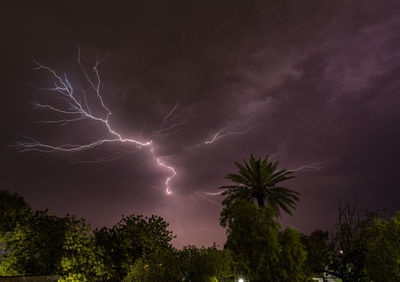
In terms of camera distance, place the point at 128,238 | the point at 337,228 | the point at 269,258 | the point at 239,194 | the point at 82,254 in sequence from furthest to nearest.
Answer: the point at 337,228 < the point at 128,238 < the point at 82,254 < the point at 239,194 < the point at 269,258

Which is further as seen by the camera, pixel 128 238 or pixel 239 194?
pixel 128 238

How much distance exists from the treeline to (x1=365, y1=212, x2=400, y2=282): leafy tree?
6cm

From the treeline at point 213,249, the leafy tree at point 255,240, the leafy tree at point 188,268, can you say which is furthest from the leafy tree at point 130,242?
the leafy tree at point 255,240

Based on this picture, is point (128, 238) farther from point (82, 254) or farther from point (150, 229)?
point (82, 254)

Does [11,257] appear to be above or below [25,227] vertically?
below

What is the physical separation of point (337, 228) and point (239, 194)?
2913 cm

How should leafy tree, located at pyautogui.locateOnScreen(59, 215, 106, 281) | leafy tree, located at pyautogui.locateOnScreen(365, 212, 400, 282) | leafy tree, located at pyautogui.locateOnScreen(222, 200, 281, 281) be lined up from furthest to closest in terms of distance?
1. leafy tree, located at pyautogui.locateOnScreen(59, 215, 106, 281)
2. leafy tree, located at pyautogui.locateOnScreen(365, 212, 400, 282)
3. leafy tree, located at pyautogui.locateOnScreen(222, 200, 281, 281)

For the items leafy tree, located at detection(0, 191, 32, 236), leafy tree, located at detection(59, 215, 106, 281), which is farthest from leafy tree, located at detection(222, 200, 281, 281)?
leafy tree, located at detection(0, 191, 32, 236)

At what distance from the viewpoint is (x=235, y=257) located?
13352 mm

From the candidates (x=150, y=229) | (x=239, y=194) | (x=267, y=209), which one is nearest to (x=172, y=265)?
(x=239, y=194)

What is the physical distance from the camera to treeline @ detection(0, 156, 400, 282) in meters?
13.3

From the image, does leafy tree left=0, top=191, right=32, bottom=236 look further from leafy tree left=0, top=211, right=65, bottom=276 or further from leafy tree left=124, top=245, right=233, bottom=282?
leafy tree left=124, top=245, right=233, bottom=282

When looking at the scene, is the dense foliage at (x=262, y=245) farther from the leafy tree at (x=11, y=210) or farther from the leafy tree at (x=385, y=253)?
the leafy tree at (x=11, y=210)

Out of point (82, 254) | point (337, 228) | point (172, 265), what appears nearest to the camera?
point (172, 265)
